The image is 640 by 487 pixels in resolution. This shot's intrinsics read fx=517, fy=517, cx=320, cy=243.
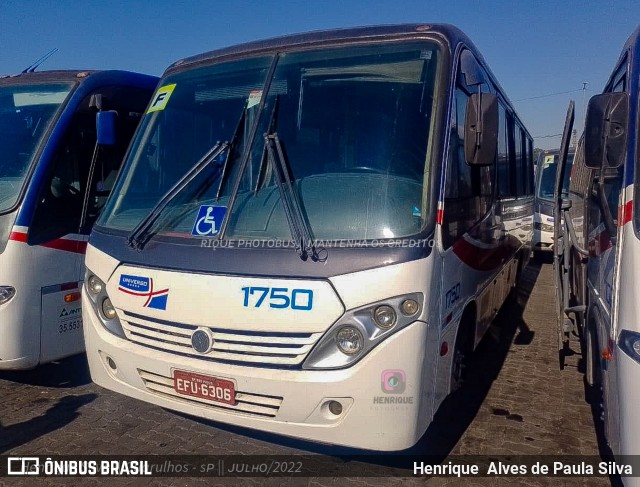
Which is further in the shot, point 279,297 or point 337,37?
point 337,37

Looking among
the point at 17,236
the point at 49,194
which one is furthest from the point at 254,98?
the point at 17,236

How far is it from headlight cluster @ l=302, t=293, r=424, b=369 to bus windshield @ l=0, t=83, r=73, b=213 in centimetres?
319

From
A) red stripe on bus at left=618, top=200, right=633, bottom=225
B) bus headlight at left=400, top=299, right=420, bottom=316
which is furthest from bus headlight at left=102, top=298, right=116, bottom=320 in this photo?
red stripe on bus at left=618, top=200, right=633, bottom=225

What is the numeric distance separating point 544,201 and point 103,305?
12.0 metres

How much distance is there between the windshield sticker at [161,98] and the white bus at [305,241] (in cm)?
14

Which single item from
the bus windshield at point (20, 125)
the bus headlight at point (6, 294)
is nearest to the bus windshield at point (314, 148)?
the bus headlight at point (6, 294)

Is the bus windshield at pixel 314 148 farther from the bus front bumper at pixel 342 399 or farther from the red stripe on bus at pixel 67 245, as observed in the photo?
the red stripe on bus at pixel 67 245

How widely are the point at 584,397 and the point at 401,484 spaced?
93.6 inches

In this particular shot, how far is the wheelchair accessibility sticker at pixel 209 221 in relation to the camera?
326 cm

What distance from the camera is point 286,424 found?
2963 millimetres

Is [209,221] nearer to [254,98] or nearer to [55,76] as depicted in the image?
[254,98]

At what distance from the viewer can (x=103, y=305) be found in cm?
361

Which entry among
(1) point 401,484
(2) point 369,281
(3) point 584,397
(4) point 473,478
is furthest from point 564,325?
(2) point 369,281

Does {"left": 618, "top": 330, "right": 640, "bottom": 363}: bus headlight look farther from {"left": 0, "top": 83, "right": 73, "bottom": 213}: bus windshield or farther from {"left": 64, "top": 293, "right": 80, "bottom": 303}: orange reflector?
{"left": 0, "top": 83, "right": 73, "bottom": 213}: bus windshield
